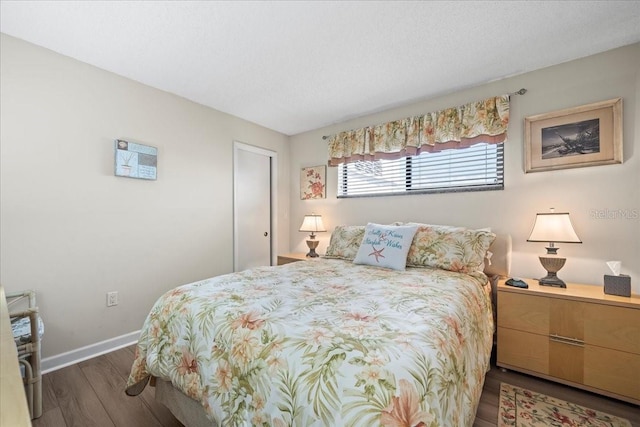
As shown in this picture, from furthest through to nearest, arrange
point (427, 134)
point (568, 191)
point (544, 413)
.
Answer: point (427, 134) → point (568, 191) → point (544, 413)

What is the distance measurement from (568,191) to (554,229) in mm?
424

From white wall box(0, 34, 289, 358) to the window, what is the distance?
1.71 metres

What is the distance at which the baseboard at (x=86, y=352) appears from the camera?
6.59 feet

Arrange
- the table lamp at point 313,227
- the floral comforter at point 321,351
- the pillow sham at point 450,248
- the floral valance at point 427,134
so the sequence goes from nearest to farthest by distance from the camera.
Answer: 1. the floral comforter at point 321,351
2. the pillow sham at point 450,248
3. the floral valance at point 427,134
4. the table lamp at point 313,227

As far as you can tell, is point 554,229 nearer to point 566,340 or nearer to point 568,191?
point 568,191

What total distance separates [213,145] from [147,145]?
0.69 metres

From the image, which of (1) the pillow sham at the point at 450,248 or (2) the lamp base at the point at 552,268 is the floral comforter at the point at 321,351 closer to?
(1) the pillow sham at the point at 450,248

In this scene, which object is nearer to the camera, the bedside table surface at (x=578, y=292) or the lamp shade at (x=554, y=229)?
the bedside table surface at (x=578, y=292)

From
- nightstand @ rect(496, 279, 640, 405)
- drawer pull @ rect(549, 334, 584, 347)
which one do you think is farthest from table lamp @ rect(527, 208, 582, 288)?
drawer pull @ rect(549, 334, 584, 347)

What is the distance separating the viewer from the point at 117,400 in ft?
5.51

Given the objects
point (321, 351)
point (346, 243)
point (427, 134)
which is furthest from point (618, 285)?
point (321, 351)

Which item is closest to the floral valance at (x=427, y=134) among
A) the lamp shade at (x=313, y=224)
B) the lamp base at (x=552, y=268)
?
the lamp shade at (x=313, y=224)

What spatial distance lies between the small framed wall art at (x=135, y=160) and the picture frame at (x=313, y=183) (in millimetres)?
1804

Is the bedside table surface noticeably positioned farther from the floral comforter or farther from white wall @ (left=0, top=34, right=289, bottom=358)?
white wall @ (left=0, top=34, right=289, bottom=358)
